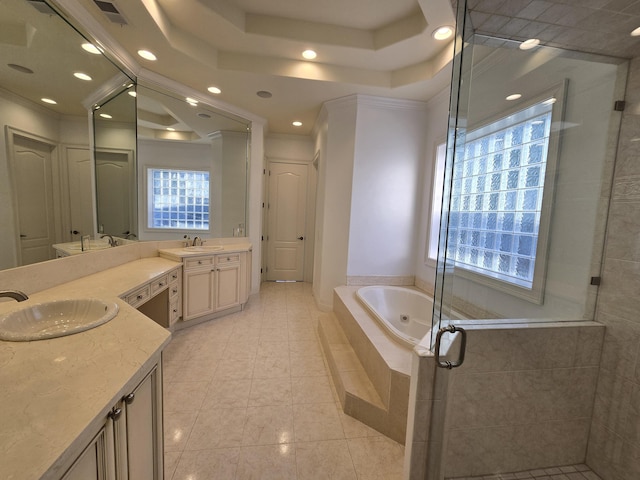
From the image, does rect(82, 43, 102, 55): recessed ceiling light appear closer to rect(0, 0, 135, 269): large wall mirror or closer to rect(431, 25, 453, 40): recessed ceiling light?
rect(0, 0, 135, 269): large wall mirror

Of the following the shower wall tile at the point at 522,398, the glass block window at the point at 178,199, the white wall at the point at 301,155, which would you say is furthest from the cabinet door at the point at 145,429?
the white wall at the point at 301,155

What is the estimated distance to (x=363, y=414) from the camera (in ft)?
5.59

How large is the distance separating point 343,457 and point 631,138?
2.27 m

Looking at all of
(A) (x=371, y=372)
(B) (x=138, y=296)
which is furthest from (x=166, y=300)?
(A) (x=371, y=372)

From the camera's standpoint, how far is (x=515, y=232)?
5.80 feet

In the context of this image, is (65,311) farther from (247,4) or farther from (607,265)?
(607,265)

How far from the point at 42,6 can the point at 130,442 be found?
7.63ft

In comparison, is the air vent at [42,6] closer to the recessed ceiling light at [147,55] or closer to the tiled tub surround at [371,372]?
the recessed ceiling light at [147,55]

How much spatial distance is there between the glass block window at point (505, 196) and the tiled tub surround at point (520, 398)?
1.32 ft

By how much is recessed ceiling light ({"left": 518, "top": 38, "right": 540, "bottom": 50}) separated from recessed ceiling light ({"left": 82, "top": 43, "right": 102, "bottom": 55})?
289cm

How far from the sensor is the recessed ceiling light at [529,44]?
1.60 m

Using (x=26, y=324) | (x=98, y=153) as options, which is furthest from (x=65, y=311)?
(x=98, y=153)

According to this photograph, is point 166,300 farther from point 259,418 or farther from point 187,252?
point 259,418

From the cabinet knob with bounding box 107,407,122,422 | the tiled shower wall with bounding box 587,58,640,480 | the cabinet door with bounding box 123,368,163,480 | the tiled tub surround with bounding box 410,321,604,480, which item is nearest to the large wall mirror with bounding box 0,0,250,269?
the cabinet door with bounding box 123,368,163,480
